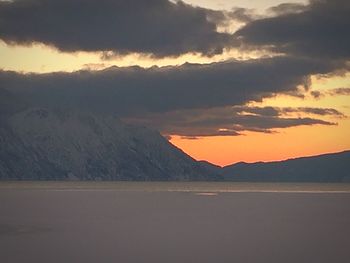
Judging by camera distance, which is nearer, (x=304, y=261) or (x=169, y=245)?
(x=304, y=261)

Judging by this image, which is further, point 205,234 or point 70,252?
point 205,234

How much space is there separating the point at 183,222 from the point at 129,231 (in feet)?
44.3

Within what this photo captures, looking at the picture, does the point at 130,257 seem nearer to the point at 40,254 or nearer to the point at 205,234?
the point at 40,254

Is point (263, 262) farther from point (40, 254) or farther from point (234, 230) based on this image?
point (234, 230)

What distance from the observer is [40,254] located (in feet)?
147

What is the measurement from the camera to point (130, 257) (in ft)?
143

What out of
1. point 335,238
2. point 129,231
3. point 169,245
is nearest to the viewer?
point 169,245

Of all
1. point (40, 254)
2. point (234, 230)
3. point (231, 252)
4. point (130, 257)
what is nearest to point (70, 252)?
point (40, 254)

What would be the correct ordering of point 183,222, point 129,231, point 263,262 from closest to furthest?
point 263,262
point 129,231
point 183,222

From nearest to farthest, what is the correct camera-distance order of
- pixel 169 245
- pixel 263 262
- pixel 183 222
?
pixel 263 262
pixel 169 245
pixel 183 222

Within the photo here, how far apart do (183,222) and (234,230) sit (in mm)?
11306

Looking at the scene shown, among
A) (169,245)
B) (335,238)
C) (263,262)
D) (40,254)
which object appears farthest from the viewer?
(335,238)

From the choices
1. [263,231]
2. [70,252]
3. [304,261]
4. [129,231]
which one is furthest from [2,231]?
[304,261]

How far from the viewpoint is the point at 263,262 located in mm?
41938
